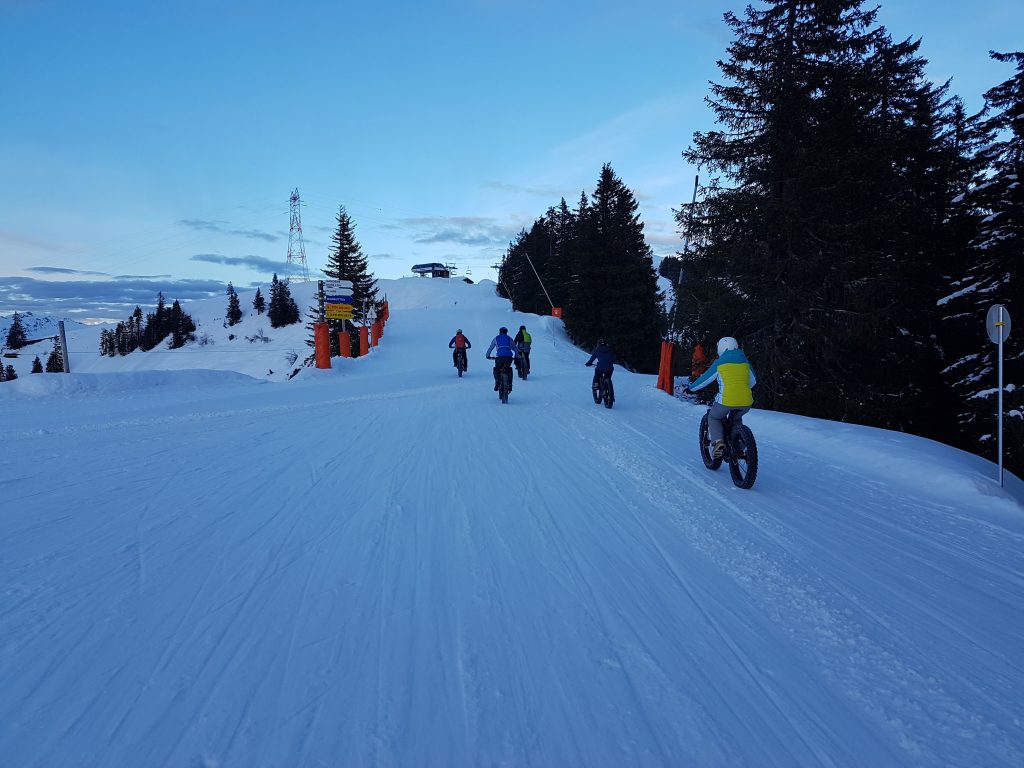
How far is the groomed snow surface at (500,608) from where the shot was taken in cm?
252

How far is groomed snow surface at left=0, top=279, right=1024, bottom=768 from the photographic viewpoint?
2.52 meters

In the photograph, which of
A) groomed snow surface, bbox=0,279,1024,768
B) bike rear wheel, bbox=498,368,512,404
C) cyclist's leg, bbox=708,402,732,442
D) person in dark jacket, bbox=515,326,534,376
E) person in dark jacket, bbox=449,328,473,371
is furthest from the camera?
person in dark jacket, bbox=515,326,534,376

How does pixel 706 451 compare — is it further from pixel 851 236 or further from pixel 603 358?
pixel 851 236

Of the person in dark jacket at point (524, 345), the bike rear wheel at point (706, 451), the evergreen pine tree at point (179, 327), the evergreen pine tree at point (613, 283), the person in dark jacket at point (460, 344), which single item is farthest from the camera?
the evergreen pine tree at point (179, 327)

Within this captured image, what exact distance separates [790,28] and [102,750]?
21.1 m

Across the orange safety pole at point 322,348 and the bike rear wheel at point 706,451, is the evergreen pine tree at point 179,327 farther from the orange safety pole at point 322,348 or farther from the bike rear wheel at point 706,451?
the bike rear wheel at point 706,451

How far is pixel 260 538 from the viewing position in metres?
4.78

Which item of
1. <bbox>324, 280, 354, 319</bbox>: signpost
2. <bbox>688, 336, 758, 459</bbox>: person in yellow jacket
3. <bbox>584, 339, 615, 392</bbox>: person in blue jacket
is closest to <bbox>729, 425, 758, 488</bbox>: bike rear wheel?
<bbox>688, 336, 758, 459</bbox>: person in yellow jacket

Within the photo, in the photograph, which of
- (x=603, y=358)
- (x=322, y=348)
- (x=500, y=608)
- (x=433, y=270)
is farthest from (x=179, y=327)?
(x=500, y=608)

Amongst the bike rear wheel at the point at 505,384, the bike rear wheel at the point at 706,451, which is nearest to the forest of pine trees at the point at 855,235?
the bike rear wheel at the point at 505,384

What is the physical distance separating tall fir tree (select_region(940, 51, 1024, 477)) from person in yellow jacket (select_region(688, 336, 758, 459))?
10.6 m

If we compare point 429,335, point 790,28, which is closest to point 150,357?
point 429,335

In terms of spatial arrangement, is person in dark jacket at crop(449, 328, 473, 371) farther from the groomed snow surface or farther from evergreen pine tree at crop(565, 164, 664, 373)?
evergreen pine tree at crop(565, 164, 664, 373)

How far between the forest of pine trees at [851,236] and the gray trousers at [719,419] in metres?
10.4
